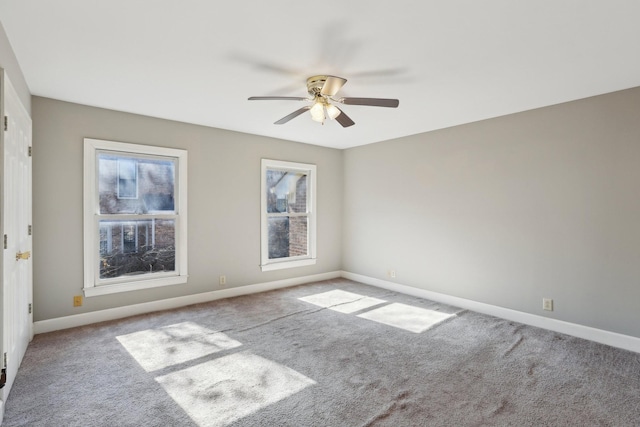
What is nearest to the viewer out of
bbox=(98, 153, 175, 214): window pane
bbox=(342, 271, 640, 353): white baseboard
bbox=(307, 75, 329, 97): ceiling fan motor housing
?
bbox=(307, 75, 329, 97): ceiling fan motor housing

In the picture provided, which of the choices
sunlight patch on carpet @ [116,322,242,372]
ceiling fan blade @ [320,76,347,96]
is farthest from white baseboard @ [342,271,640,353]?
ceiling fan blade @ [320,76,347,96]

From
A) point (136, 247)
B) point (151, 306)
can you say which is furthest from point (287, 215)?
point (151, 306)

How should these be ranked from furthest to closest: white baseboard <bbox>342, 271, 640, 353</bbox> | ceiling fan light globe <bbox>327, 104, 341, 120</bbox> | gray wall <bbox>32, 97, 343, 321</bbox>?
gray wall <bbox>32, 97, 343, 321</bbox> → white baseboard <bbox>342, 271, 640, 353</bbox> → ceiling fan light globe <bbox>327, 104, 341, 120</bbox>

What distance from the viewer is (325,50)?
7.88ft

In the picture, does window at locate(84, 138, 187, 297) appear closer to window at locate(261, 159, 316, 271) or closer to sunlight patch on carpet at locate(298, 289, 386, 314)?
window at locate(261, 159, 316, 271)

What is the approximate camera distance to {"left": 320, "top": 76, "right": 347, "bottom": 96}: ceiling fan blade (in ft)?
8.23

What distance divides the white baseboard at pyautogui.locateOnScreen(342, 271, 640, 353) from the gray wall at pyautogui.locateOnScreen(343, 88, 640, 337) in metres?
0.06

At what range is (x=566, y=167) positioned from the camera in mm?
3471

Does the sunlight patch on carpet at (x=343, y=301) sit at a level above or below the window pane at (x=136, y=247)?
below

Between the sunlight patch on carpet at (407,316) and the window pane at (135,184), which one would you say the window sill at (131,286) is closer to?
the window pane at (135,184)

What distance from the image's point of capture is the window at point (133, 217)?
371 centimetres

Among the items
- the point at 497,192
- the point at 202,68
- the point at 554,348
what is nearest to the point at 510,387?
the point at 554,348

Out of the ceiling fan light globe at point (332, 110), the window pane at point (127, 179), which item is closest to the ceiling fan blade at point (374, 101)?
the ceiling fan light globe at point (332, 110)

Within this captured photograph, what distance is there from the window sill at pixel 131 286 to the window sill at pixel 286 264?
4.03ft
